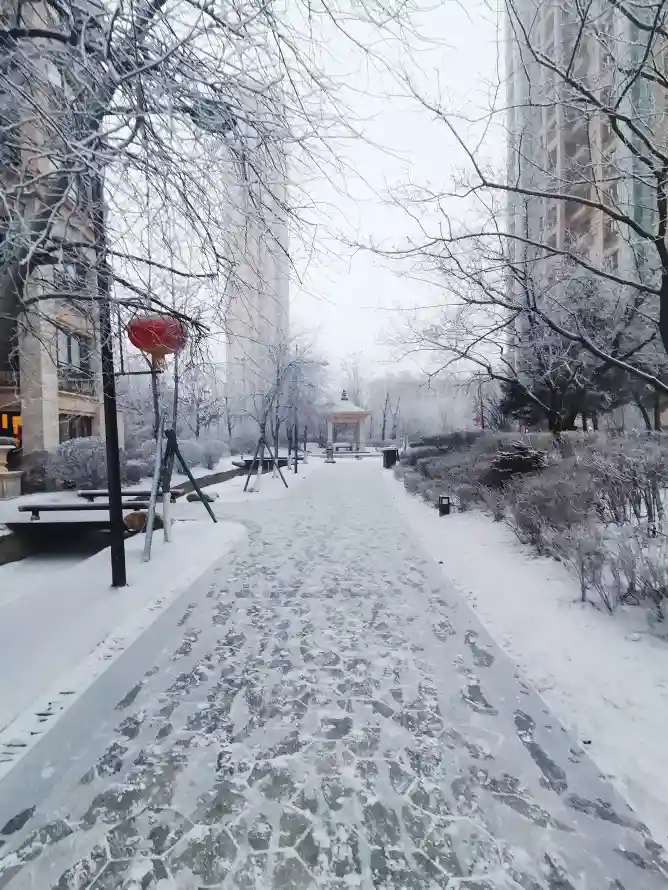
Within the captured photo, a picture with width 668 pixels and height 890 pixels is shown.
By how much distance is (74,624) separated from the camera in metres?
4.57

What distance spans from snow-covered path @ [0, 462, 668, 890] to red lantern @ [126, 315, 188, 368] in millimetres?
2806

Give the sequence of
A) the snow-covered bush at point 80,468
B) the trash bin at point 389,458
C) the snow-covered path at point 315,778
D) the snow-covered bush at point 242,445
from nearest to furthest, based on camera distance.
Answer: the snow-covered path at point 315,778 < the snow-covered bush at point 80,468 < the trash bin at point 389,458 < the snow-covered bush at point 242,445

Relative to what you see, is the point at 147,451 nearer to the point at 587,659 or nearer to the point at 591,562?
the point at 591,562

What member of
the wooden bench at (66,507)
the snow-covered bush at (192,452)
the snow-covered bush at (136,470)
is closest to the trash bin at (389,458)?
the snow-covered bush at (192,452)

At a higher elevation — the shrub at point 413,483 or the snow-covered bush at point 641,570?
the snow-covered bush at point 641,570

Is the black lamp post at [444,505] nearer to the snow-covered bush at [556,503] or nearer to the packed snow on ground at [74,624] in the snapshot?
the snow-covered bush at [556,503]

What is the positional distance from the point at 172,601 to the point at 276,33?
4.98m

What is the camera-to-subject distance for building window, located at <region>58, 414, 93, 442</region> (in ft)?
73.2

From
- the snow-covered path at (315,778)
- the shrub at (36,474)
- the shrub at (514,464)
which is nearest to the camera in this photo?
the snow-covered path at (315,778)

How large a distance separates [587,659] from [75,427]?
25.0 metres

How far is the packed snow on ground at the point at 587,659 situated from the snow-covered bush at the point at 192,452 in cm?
1775

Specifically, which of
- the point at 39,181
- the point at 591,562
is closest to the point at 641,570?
the point at 591,562

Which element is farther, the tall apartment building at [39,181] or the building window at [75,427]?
the building window at [75,427]

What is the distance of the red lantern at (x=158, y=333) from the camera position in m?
4.92
